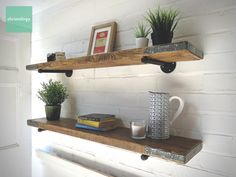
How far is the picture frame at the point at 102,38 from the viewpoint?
111 centimetres

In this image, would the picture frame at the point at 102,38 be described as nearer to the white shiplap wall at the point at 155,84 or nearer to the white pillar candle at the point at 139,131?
the white shiplap wall at the point at 155,84

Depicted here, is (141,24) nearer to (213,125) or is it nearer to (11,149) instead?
(213,125)

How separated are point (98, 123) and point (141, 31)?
49 cm

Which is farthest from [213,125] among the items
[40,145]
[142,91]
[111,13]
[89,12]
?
[40,145]

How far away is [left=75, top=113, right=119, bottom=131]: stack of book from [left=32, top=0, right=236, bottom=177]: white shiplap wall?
0.10 meters

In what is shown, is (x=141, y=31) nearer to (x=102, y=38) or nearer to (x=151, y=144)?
(x=102, y=38)

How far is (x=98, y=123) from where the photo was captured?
3.27ft

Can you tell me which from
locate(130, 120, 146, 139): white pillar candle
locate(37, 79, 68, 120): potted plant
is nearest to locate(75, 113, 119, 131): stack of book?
locate(130, 120, 146, 139): white pillar candle

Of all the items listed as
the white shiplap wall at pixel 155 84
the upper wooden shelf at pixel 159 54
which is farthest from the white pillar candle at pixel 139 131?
the upper wooden shelf at pixel 159 54

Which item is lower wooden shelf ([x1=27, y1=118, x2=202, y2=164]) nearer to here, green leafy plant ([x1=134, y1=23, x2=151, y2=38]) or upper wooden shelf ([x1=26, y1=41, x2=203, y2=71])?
upper wooden shelf ([x1=26, y1=41, x2=203, y2=71])

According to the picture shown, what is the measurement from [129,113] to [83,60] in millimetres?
376

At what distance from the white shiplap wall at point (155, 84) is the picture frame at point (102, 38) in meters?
0.05

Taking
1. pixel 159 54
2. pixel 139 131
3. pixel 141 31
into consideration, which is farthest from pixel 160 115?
pixel 141 31

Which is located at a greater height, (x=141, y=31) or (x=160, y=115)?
(x=141, y=31)
